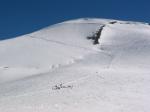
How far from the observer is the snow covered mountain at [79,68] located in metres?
14.1

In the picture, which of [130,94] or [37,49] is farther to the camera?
[37,49]

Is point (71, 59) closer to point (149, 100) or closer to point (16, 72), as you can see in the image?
point (16, 72)

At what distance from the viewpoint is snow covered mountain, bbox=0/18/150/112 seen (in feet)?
46.2

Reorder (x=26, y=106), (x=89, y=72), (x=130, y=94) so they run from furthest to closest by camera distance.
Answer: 1. (x=89, y=72)
2. (x=130, y=94)
3. (x=26, y=106)

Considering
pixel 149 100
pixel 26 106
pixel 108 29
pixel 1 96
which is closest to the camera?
pixel 26 106

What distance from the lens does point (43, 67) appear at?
23922 millimetres

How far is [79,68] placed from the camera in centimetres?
2241

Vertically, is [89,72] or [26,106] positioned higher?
[26,106]

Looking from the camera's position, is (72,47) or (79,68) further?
(72,47)

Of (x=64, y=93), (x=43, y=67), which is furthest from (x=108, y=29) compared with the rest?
(x=64, y=93)

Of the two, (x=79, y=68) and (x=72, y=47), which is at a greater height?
(x=79, y=68)

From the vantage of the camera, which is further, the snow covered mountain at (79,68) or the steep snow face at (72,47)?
the steep snow face at (72,47)

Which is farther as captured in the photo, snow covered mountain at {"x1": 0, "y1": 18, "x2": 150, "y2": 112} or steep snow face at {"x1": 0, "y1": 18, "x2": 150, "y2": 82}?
steep snow face at {"x1": 0, "y1": 18, "x2": 150, "y2": 82}

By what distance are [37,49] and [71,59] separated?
4465mm
